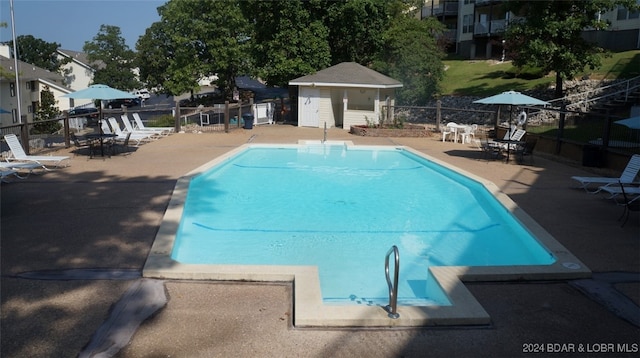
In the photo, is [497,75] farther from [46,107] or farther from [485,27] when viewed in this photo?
[46,107]

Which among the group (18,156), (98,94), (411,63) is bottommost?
(18,156)

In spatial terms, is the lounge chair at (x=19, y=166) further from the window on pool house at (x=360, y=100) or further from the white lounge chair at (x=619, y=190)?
the window on pool house at (x=360, y=100)

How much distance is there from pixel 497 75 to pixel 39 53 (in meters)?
68.9

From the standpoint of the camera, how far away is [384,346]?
496cm

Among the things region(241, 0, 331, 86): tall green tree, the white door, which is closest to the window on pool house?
the white door

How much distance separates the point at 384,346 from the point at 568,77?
23445 mm

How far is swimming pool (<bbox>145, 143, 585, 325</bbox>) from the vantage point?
763 centimetres

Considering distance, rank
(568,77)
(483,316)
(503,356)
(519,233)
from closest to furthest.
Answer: (503,356) < (483,316) < (519,233) < (568,77)

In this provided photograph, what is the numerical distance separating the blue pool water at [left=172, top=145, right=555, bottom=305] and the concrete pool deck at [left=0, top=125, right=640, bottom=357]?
814mm

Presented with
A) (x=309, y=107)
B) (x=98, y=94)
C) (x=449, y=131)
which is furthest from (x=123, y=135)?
(x=449, y=131)

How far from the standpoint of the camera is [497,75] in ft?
125

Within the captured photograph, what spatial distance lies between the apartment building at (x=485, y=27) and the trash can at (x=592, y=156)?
2253cm

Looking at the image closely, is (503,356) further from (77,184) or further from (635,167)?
(77,184)

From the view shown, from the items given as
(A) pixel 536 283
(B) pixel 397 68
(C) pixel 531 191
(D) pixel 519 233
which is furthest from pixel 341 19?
(A) pixel 536 283
